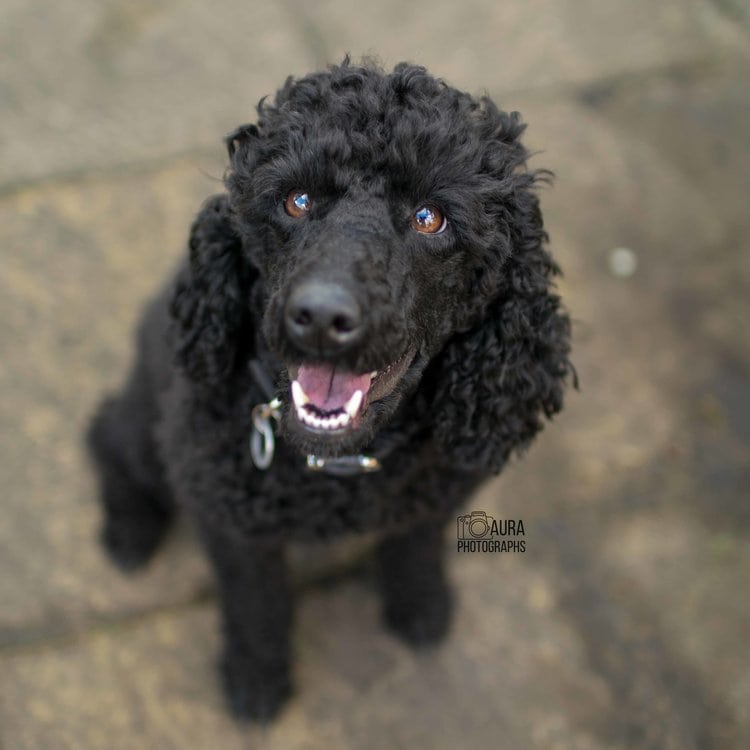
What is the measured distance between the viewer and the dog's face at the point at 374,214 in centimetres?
167

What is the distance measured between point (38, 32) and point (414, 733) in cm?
352

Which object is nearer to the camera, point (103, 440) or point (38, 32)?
point (103, 440)

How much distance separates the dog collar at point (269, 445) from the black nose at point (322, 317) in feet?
1.48

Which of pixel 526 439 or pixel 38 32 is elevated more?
pixel 38 32

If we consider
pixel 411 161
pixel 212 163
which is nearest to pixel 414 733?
pixel 411 161

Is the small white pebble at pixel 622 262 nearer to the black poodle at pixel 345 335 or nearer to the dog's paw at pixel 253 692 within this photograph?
the black poodle at pixel 345 335

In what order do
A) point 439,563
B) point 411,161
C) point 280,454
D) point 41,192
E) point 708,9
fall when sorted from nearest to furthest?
point 411,161, point 280,454, point 439,563, point 41,192, point 708,9

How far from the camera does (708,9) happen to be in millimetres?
4309

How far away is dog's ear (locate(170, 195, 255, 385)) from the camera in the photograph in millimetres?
1966

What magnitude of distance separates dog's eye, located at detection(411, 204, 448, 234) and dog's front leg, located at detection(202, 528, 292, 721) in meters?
1.02

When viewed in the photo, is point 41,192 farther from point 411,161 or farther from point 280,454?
point 411,161

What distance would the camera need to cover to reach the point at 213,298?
1.98 meters

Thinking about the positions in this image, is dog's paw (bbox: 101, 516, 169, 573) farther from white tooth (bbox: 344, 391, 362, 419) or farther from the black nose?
the black nose

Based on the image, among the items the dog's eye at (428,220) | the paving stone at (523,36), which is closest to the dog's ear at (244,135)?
the dog's eye at (428,220)
